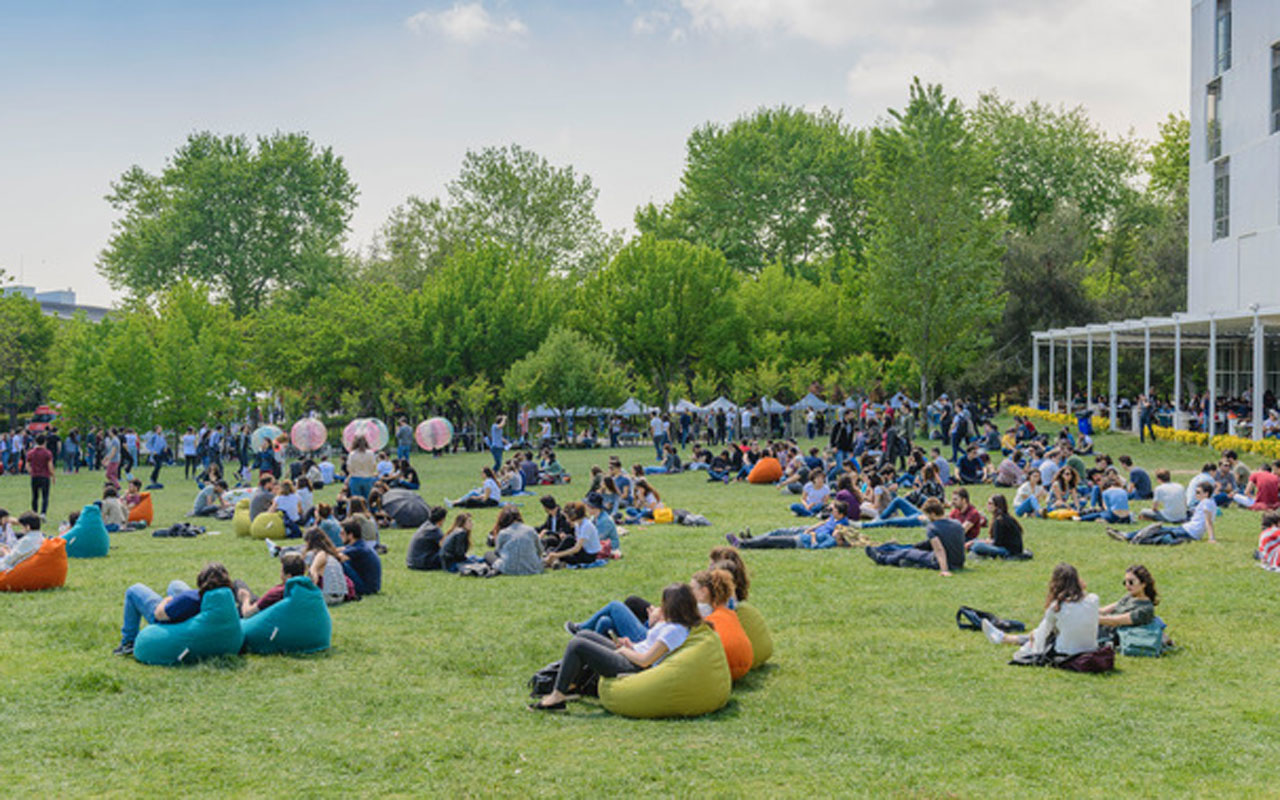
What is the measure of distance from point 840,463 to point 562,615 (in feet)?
45.6

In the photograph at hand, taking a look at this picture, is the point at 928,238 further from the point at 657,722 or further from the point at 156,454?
the point at 657,722

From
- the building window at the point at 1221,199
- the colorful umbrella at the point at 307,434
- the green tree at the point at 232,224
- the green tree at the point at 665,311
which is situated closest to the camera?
the colorful umbrella at the point at 307,434

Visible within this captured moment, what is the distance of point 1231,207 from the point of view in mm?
39406

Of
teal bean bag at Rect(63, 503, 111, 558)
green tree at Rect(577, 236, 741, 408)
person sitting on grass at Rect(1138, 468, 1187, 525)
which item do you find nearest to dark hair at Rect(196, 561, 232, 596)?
teal bean bag at Rect(63, 503, 111, 558)

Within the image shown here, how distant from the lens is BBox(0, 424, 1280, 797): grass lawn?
22.3 feet

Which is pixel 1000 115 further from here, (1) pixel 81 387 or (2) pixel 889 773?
(2) pixel 889 773

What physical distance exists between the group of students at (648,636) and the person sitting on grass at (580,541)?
222 inches

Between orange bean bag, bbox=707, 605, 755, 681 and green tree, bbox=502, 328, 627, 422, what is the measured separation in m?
36.9

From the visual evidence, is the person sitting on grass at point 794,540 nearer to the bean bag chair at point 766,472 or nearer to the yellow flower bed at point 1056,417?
the bean bag chair at point 766,472

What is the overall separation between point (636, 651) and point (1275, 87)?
3621 cm

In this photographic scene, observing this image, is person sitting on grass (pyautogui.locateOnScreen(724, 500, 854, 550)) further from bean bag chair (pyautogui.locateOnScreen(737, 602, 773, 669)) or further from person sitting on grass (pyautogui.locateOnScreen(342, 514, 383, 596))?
bean bag chair (pyautogui.locateOnScreen(737, 602, 773, 669))

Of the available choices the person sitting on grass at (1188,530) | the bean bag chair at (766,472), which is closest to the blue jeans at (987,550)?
the person sitting on grass at (1188,530)

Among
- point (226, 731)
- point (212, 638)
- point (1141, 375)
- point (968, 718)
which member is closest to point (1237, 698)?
point (968, 718)

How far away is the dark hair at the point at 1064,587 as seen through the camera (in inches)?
371
